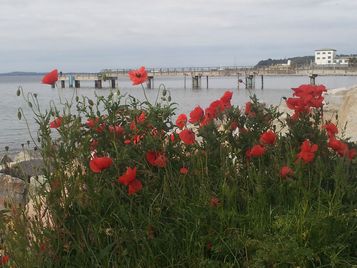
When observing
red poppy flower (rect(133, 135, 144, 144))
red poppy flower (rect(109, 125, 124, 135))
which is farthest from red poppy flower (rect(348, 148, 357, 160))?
red poppy flower (rect(109, 125, 124, 135))

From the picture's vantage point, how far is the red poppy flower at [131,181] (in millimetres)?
2777

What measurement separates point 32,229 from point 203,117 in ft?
4.40

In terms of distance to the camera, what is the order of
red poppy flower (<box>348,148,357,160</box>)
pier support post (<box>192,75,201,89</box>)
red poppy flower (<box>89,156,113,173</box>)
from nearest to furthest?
red poppy flower (<box>89,156,113,173</box>), red poppy flower (<box>348,148,357,160</box>), pier support post (<box>192,75,201,89</box>)

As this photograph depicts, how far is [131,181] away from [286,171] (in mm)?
901

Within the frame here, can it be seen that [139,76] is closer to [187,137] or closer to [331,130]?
[187,137]

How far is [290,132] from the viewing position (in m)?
3.36

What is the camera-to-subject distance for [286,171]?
293 cm

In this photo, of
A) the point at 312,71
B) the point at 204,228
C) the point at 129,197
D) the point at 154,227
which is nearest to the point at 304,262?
the point at 204,228

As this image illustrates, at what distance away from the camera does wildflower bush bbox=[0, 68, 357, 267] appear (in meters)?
2.76

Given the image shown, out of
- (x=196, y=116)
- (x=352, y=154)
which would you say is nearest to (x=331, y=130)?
(x=352, y=154)

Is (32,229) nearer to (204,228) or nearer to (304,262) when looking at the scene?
(204,228)

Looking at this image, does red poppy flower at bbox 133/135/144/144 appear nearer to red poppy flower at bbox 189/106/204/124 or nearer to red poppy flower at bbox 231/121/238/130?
red poppy flower at bbox 189/106/204/124

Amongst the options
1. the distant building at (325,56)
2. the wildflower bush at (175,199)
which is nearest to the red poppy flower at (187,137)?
the wildflower bush at (175,199)

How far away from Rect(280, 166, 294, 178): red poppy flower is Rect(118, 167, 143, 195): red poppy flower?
0.83 meters
